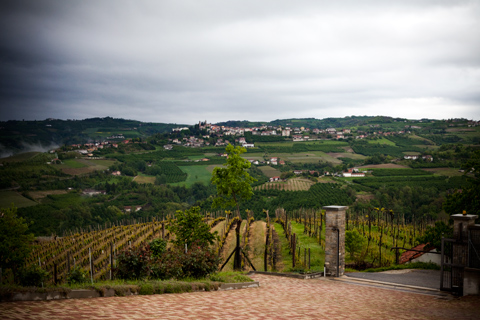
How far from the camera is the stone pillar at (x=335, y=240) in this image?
42.8 feet

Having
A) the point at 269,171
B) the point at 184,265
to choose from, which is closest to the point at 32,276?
the point at 184,265

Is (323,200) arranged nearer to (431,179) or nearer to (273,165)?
(431,179)

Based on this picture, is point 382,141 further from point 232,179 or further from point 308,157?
point 232,179

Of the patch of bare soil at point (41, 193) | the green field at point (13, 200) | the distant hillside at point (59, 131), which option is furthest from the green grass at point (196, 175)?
the distant hillside at point (59, 131)

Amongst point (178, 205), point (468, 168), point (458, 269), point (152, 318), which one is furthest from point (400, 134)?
point (152, 318)

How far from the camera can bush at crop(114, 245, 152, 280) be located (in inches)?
304

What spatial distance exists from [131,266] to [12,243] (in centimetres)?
2648

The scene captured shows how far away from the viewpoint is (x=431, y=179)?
6550 cm

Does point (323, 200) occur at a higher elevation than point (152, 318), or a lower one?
lower

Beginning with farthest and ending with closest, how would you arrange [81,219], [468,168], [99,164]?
[99,164] → [81,219] → [468,168]

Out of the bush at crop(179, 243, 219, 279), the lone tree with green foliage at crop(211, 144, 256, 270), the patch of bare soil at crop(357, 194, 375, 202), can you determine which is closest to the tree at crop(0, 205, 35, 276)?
the lone tree with green foliage at crop(211, 144, 256, 270)

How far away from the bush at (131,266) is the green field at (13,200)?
67436mm

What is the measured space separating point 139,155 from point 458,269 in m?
109

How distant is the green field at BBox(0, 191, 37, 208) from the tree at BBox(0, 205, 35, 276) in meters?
40.1
